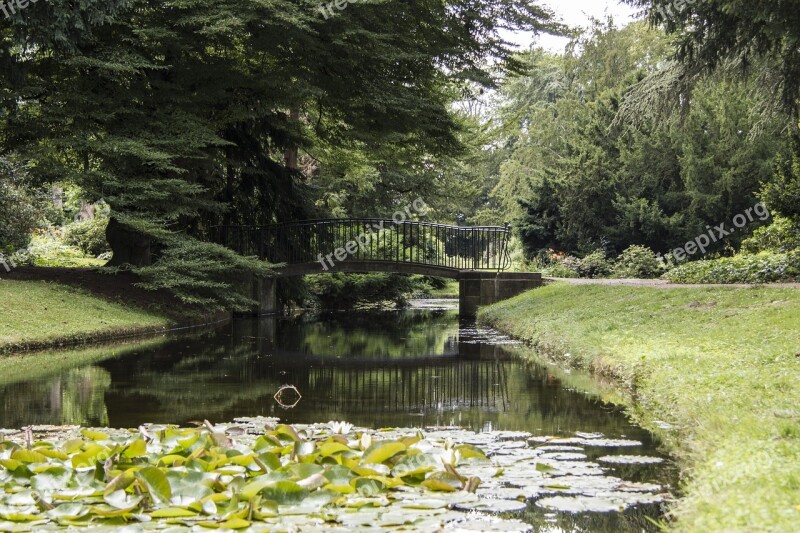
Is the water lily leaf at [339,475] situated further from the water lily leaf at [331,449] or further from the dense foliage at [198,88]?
the dense foliage at [198,88]

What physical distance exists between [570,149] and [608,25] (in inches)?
291

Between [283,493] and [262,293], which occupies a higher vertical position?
[262,293]

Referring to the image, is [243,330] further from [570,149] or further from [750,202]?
[570,149]

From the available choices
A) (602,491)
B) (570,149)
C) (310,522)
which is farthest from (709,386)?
(570,149)

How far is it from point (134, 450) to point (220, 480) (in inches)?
29.4

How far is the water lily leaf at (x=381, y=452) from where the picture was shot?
5086mm

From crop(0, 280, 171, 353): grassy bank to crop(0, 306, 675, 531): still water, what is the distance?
663mm

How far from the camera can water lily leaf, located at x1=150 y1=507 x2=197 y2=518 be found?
4203 mm

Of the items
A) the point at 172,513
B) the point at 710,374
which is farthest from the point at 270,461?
the point at 710,374

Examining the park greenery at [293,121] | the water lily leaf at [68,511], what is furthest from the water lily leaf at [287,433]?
the park greenery at [293,121]

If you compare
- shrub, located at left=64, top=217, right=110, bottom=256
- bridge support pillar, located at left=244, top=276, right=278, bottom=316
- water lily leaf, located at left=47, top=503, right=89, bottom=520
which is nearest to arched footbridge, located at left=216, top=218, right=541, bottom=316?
bridge support pillar, located at left=244, top=276, right=278, bottom=316

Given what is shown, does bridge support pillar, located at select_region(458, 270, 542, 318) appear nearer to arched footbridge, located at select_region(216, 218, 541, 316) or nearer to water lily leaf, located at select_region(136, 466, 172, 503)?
arched footbridge, located at select_region(216, 218, 541, 316)

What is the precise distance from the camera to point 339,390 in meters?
9.60

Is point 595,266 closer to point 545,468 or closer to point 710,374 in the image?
point 710,374
